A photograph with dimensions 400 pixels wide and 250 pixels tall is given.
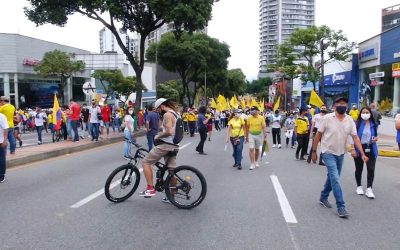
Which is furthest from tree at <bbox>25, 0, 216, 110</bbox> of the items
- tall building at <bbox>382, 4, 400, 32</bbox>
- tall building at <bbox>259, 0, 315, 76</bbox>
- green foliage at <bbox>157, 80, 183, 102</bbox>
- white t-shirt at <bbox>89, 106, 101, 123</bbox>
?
tall building at <bbox>259, 0, 315, 76</bbox>

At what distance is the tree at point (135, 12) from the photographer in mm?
22094

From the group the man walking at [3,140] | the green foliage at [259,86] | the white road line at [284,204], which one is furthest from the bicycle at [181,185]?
the green foliage at [259,86]

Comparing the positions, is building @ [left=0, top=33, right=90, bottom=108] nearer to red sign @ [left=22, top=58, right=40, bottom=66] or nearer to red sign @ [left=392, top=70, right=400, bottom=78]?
red sign @ [left=22, top=58, right=40, bottom=66]

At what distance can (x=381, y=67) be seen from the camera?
97.9 ft

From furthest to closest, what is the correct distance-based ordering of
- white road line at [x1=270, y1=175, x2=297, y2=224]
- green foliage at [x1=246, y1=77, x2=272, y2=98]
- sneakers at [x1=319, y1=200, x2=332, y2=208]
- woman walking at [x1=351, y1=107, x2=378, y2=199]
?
green foliage at [x1=246, y1=77, x2=272, y2=98]
woman walking at [x1=351, y1=107, x2=378, y2=199]
sneakers at [x1=319, y1=200, x2=332, y2=208]
white road line at [x1=270, y1=175, x2=297, y2=224]

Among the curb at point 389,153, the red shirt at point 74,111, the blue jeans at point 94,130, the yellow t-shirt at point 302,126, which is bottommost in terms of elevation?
the curb at point 389,153

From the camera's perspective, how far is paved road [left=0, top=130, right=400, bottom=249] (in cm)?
528

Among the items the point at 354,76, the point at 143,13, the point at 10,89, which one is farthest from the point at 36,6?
the point at 354,76

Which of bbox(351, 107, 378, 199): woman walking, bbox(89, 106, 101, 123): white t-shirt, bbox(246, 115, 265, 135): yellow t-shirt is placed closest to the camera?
bbox(351, 107, 378, 199): woman walking

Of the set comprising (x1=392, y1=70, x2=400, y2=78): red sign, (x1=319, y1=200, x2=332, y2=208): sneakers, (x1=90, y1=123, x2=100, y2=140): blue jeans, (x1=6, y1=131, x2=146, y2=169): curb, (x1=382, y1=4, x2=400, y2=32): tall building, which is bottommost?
(x1=6, y1=131, x2=146, y2=169): curb

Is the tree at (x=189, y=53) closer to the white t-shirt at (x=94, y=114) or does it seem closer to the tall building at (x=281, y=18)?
the white t-shirt at (x=94, y=114)

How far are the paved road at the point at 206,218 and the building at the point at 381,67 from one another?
59.2 feet

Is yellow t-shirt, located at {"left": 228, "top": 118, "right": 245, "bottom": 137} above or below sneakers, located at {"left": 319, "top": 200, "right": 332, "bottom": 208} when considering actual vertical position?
above

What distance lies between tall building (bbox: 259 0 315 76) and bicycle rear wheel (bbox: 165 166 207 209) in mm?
131268
